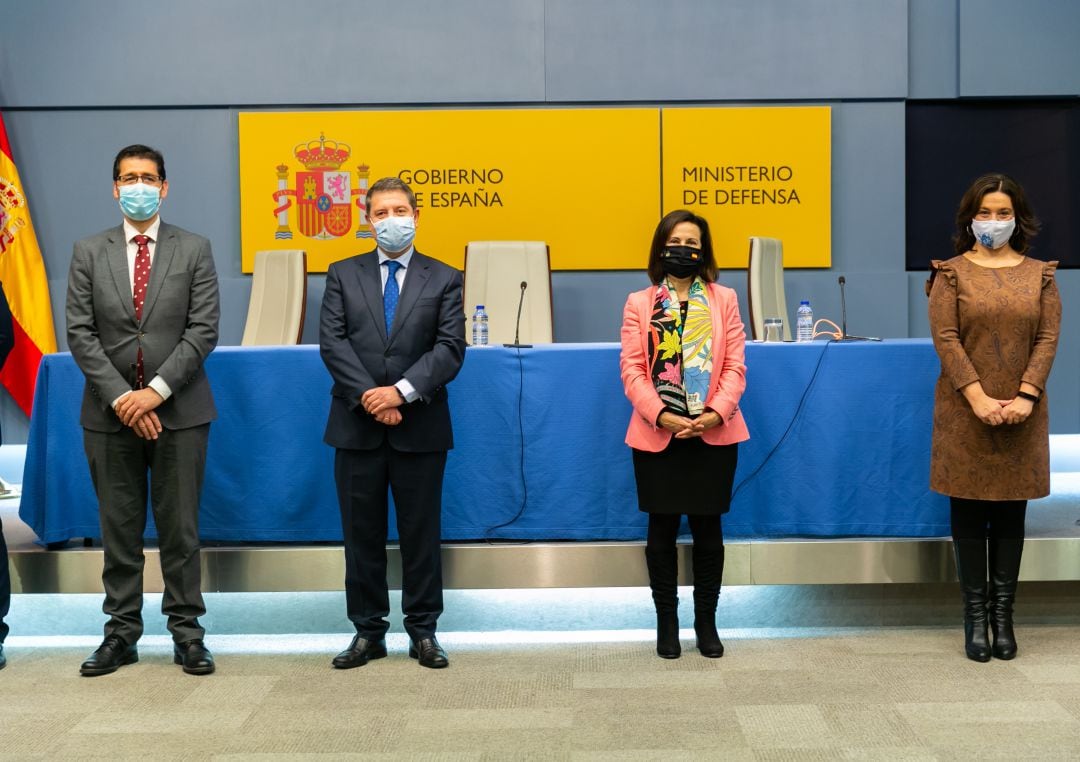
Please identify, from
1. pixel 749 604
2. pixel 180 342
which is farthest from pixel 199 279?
pixel 749 604

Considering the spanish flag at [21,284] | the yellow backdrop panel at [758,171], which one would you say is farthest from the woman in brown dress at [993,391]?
the spanish flag at [21,284]

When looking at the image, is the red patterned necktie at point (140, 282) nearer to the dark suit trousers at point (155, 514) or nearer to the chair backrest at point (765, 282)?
the dark suit trousers at point (155, 514)

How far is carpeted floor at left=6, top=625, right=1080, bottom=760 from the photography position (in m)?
2.39

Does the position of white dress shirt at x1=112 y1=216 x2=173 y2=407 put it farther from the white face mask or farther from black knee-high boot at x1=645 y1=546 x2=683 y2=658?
the white face mask

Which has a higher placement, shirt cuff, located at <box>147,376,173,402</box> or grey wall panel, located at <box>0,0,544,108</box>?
grey wall panel, located at <box>0,0,544,108</box>

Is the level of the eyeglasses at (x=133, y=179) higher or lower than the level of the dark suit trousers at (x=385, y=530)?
higher

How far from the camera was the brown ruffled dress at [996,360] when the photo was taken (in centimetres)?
299

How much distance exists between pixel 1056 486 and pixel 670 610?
2.83 metres

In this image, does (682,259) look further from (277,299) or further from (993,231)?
(277,299)

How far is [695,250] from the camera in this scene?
3.07 meters

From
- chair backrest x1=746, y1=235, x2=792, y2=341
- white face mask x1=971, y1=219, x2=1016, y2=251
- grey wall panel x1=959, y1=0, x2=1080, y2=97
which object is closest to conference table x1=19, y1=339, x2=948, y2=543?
white face mask x1=971, y1=219, x2=1016, y2=251

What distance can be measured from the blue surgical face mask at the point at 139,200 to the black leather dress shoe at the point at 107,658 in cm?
124

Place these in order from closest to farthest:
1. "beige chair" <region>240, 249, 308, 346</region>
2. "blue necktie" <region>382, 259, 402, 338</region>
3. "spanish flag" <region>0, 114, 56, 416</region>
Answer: "blue necktie" <region>382, 259, 402, 338</region>
"beige chair" <region>240, 249, 308, 346</region>
"spanish flag" <region>0, 114, 56, 416</region>

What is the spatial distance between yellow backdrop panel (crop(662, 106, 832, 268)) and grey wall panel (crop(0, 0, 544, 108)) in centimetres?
97
